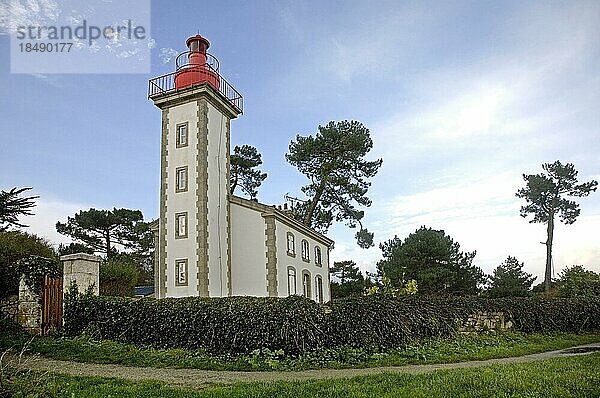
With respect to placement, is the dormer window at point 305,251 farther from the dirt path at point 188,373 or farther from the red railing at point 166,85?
the dirt path at point 188,373

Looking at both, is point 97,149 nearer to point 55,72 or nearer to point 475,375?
point 55,72

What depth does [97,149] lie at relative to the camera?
1708cm

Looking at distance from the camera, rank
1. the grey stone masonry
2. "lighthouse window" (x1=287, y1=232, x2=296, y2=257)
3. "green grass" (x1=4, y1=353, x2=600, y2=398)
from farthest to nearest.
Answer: "lighthouse window" (x1=287, y1=232, x2=296, y2=257) < the grey stone masonry < "green grass" (x1=4, y1=353, x2=600, y2=398)

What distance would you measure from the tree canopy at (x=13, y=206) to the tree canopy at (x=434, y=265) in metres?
21.1

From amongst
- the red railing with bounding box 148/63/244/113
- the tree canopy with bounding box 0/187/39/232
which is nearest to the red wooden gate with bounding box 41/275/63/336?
the tree canopy with bounding box 0/187/39/232

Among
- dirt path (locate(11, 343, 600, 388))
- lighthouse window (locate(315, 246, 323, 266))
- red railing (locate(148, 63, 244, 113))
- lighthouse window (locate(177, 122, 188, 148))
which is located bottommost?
dirt path (locate(11, 343, 600, 388))

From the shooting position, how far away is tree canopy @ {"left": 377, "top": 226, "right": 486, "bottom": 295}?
31.3 metres

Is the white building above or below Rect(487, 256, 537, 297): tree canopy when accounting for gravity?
above

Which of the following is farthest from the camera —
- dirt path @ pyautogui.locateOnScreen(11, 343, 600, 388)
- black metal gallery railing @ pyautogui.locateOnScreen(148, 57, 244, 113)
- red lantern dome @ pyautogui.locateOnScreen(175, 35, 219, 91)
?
black metal gallery railing @ pyautogui.locateOnScreen(148, 57, 244, 113)

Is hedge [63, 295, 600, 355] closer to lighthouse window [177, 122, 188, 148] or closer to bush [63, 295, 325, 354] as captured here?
bush [63, 295, 325, 354]

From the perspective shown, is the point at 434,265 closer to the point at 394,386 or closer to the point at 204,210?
the point at 204,210

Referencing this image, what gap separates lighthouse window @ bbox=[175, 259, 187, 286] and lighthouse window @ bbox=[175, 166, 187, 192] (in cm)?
310

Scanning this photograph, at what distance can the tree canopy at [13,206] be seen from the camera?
53.1 ft

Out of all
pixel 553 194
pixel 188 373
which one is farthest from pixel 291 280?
pixel 553 194
